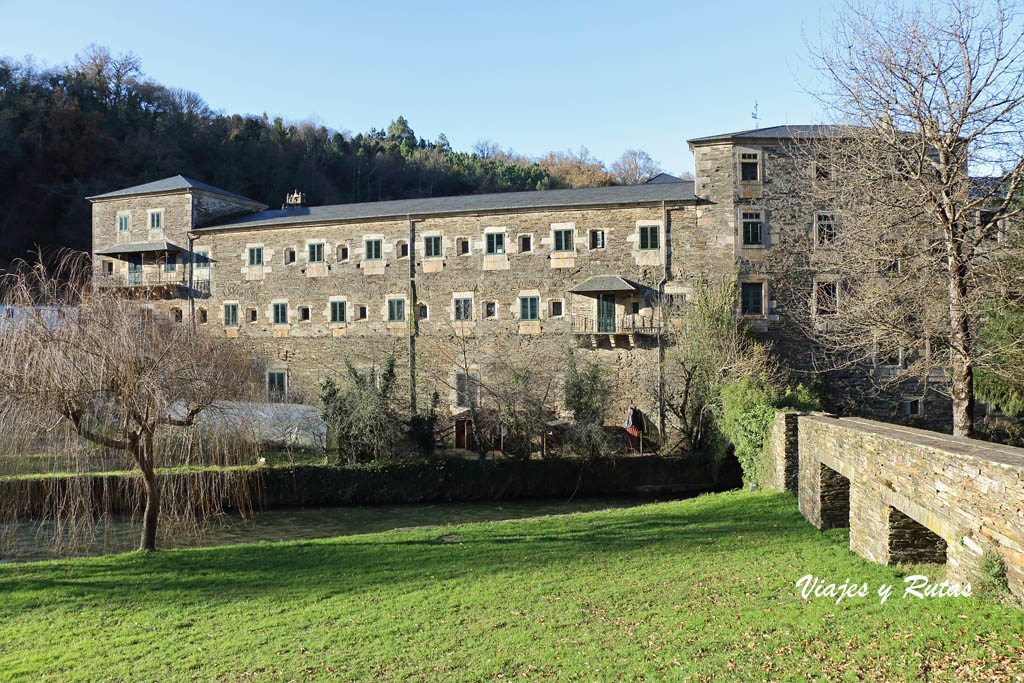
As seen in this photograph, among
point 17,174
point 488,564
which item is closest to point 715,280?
point 488,564

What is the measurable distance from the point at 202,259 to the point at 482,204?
12.5 meters

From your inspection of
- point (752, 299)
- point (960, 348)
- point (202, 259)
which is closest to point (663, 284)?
point (752, 299)

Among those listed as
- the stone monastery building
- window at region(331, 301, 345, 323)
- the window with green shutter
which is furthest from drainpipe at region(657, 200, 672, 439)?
the window with green shutter

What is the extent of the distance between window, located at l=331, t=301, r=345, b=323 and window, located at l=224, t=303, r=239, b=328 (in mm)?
4485

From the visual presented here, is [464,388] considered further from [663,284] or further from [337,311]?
[663,284]

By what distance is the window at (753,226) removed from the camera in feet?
82.5

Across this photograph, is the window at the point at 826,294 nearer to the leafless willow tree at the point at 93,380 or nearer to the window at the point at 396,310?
the window at the point at 396,310

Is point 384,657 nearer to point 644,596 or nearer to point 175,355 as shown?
point 644,596

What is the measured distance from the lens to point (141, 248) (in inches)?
1229

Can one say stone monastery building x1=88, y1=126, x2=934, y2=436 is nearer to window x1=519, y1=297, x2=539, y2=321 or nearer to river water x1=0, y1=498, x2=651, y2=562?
window x1=519, y1=297, x2=539, y2=321

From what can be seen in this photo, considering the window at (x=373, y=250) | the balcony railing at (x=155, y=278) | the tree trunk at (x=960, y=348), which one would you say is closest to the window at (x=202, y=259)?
the balcony railing at (x=155, y=278)

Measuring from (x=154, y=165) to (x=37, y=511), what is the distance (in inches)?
1291

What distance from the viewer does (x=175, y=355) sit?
13.5 meters

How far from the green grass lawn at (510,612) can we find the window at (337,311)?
652 inches
